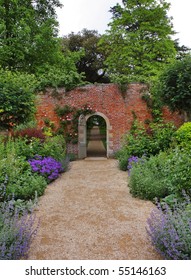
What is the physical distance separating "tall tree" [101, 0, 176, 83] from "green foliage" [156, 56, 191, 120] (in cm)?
742

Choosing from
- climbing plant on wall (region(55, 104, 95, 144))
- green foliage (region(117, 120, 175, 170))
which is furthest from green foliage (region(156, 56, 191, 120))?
climbing plant on wall (region(55, 104, 95, 144))

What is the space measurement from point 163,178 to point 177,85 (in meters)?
4.59

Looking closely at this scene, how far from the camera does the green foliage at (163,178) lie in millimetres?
4672

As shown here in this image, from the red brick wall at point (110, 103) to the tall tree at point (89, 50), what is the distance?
11235 millimetres

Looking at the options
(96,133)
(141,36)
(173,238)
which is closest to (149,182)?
(173,238)

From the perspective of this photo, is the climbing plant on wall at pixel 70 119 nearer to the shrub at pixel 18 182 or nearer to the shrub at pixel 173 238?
the shrub at pixel 18 182

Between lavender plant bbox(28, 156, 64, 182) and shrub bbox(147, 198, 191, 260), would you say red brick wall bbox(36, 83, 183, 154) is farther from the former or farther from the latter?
shrub bbox(147, 198, 191, 260)

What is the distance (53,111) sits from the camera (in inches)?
500

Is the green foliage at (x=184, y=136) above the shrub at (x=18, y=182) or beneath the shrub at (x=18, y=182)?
above

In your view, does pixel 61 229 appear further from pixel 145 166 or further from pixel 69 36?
pixel 69 36

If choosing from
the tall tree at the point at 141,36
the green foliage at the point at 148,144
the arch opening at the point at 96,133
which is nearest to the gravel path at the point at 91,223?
the green foliage at the point at 148,144

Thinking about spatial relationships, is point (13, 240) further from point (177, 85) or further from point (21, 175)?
point (177, 85)

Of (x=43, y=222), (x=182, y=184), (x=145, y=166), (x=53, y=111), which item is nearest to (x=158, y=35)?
(x=53, y=111)

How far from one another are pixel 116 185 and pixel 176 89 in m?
4.58
